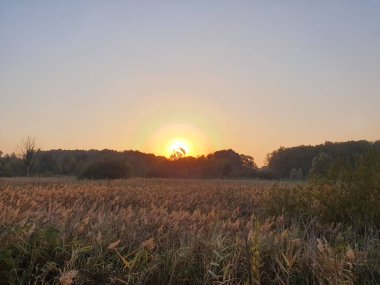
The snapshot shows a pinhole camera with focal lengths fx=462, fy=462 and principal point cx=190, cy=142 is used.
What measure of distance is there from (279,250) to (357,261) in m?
0.86

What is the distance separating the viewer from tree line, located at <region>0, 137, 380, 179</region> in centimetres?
6091

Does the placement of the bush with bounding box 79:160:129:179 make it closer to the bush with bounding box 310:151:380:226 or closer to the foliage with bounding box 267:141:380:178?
the bush with bounding box 310:151:380:226

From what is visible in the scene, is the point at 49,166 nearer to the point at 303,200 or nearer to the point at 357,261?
the point at 303,200

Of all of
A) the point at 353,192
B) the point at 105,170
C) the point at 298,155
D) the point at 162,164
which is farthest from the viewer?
the point at 298,155

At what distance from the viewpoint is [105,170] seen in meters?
59.9

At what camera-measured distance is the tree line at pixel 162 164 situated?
60906 millimetres

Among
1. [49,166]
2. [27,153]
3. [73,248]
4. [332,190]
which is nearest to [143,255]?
[73,248]

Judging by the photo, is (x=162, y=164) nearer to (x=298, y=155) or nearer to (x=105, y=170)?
(x=105, y=170)

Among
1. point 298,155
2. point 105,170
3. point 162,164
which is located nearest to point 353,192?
point 105,170

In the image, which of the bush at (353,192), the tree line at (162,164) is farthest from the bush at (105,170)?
the bush at (353,192)

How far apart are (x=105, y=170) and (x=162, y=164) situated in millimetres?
22946

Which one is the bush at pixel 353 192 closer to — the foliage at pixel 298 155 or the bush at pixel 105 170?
the bush at pixel 105 170

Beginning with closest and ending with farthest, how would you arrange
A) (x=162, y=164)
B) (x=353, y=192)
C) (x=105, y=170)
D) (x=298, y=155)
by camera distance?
(x=353, y=192) → (x=105, y=170) → (x=162, y=164) → (x=298, y=155)

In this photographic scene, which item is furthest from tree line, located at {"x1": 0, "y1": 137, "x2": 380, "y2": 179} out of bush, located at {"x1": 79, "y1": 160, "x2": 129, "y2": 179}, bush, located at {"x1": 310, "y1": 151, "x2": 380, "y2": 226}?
bush, located at {"x1": 310, "y1": 151, "x2": 380, "y2": 226}
